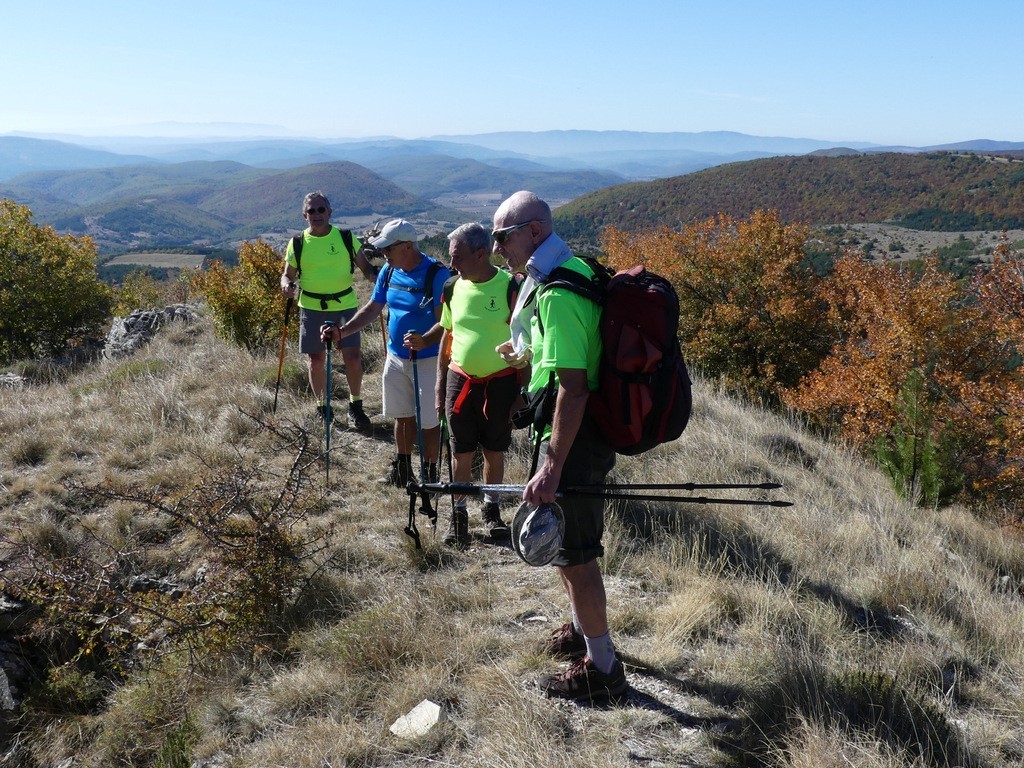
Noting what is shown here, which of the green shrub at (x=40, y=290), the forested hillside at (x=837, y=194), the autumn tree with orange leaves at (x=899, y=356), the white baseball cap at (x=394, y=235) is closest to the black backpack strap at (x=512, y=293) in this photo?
the white baseball cap at (x=394, y=235)

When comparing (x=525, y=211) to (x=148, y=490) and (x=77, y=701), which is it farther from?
(x=148, y=490)

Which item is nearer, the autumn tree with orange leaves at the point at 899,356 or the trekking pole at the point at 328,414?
the trekking pole at the point at 328,414

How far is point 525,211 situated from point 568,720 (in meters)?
1.90

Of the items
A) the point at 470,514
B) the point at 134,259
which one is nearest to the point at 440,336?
the point at 470,514

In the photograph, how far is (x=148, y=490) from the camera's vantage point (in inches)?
196

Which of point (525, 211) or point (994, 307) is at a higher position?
point (525, 211)

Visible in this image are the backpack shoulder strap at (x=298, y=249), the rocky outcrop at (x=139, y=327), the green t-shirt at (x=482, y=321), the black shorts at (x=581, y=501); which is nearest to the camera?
the black shorts at (x=581, y=501)

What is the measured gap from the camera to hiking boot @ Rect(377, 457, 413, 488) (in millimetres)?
4789

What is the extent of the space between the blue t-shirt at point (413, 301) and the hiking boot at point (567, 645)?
207 centimetres

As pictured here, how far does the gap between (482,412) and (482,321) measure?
1.83 feet

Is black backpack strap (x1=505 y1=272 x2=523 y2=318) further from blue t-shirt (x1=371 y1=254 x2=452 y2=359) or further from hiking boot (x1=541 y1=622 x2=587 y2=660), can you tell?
hiking boot (x1=541 y1=622 x2=587 y2=660)

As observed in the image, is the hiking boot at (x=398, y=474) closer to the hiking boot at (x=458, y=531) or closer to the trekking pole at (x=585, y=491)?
the hiking boot at (x=458, y=531)

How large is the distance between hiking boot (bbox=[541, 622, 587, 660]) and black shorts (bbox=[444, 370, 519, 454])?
127 cm

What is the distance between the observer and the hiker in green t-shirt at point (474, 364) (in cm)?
361
